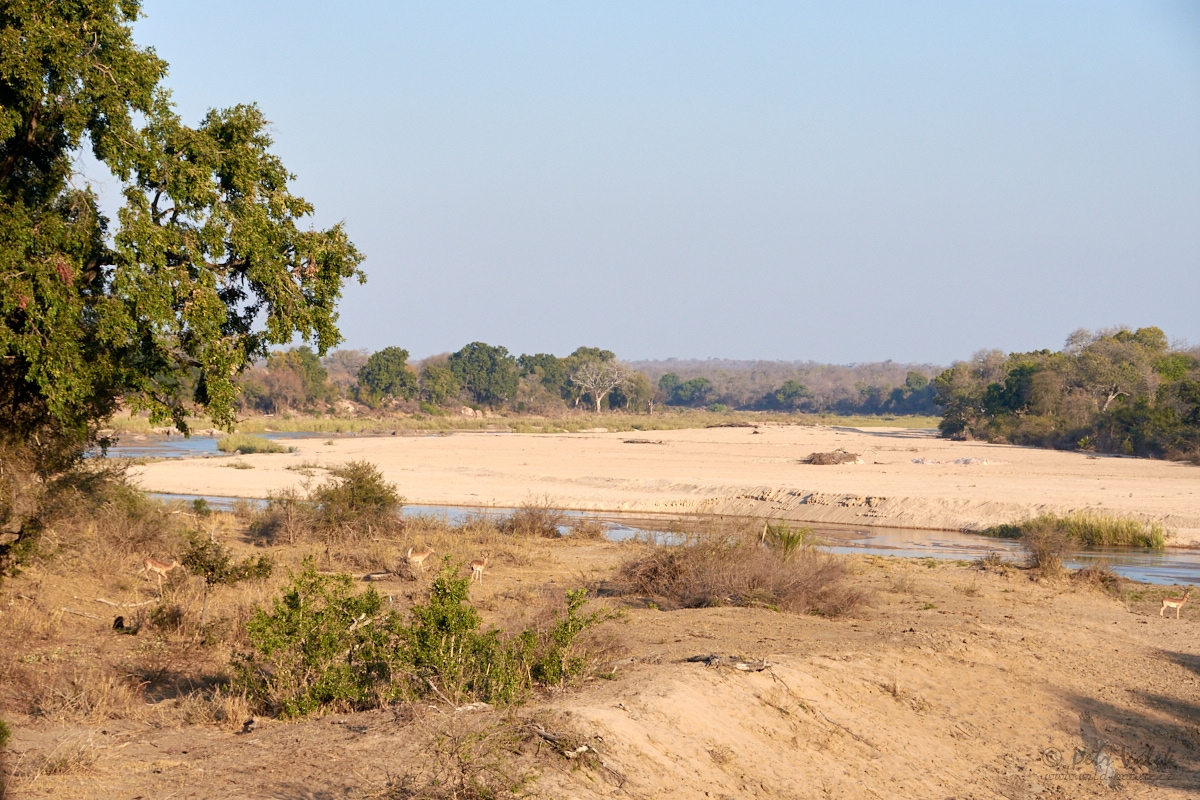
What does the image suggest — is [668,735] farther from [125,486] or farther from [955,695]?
[125,486]

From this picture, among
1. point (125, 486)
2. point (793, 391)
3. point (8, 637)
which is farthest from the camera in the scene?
point (793, 391)

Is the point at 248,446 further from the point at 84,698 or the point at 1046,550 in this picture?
the point at 84,698

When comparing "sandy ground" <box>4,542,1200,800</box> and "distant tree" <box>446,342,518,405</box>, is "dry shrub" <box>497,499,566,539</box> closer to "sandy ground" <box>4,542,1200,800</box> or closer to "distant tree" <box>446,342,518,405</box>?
"sandy ground" <box>4,542,1200,800</box>

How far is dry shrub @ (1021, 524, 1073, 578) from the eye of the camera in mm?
17484

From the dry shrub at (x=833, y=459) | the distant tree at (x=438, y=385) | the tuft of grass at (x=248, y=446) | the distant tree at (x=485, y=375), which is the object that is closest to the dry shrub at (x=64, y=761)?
the dry shrub at (x=833, y=459)

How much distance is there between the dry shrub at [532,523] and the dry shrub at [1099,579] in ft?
33.3

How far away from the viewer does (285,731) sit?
721 centimetres

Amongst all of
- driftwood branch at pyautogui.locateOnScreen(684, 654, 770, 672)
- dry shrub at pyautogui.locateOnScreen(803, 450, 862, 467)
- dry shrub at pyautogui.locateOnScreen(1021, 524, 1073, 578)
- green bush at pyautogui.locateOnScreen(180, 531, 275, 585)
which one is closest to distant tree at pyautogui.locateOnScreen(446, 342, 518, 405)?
dry shrub at pyautogui.locateOnScreen(803, 450, 862, 467)

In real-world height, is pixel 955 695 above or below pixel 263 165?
below

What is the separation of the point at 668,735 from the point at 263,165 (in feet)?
23.5

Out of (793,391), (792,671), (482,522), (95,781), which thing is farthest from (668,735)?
(793,391)

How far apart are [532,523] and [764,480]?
14979 millimetres

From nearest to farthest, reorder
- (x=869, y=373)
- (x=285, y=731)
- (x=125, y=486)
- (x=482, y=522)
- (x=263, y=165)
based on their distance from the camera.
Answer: (x=285, y=731)
(x=263, y=165)
(x=125, y=486)
(x=482, y=522)
(x=869, y=373)

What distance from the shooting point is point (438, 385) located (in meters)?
101
